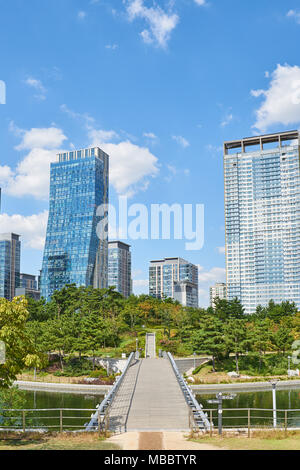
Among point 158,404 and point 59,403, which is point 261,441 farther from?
point 59,403

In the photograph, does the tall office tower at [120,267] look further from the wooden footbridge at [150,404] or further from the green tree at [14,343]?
the green tree at [14,343]

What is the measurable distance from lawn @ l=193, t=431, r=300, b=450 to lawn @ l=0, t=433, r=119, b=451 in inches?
111

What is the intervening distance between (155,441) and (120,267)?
167 m

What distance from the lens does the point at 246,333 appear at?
1730 inches

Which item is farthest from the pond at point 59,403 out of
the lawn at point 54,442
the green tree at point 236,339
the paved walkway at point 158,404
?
the green tree at point 236,339

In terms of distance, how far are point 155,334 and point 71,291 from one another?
55.2 ft

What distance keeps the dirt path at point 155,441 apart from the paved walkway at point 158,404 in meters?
2.13

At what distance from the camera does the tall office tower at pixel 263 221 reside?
116938mm

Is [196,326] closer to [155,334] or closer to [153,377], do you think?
[155,334]

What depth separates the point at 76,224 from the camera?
10794cm

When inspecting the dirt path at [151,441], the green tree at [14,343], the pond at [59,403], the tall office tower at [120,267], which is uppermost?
the tall office tower at [120,267]

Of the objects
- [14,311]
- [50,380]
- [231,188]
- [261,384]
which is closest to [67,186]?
[231,188]

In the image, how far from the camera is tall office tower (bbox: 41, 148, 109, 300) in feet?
349

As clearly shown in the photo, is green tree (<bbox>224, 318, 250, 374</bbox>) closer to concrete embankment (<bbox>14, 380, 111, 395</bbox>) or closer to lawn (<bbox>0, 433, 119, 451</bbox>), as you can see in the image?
concrete embankment (<bbox>14, 380, 111, 395</bbox>)
